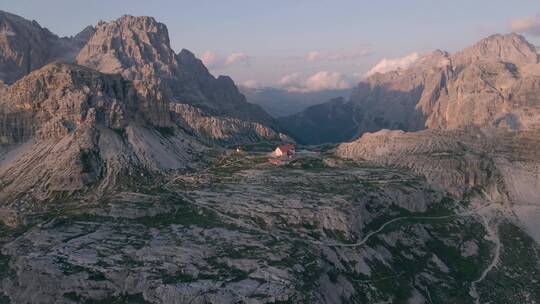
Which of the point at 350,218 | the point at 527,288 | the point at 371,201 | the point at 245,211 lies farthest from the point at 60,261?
the point at 527,288

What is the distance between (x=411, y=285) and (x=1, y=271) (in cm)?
10243

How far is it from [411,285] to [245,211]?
5283 cm

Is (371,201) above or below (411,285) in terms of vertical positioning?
above

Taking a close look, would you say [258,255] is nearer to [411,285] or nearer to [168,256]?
[168,256]

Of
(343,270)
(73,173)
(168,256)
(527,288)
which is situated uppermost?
(73,173)

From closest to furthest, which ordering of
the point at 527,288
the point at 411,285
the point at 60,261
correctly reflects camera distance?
the point at 60,261, the point at 411,285, the point at 527,288

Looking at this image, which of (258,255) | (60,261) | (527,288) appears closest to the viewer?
(60,261)

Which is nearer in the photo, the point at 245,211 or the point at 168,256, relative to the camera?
the point at 168,256

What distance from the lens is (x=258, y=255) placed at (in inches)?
5428

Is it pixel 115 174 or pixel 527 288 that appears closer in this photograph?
pixel 527 288

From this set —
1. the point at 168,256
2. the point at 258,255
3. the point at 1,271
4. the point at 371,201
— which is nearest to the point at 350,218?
the point at 371,201

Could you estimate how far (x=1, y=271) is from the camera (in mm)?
127875

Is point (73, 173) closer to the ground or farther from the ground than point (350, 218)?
farther from the ground

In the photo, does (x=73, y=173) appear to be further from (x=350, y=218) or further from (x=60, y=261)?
(x=350, y=218)
